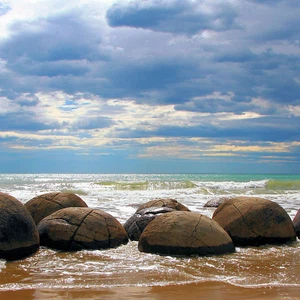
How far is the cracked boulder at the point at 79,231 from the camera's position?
304 inches

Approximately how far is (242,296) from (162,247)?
7.93ft

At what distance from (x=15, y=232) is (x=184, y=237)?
2.99 metres

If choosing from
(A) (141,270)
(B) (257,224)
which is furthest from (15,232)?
(B) (257,224)

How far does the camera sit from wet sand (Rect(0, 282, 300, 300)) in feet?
15.8

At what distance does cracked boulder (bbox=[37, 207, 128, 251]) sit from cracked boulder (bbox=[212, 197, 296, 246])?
2.41 m

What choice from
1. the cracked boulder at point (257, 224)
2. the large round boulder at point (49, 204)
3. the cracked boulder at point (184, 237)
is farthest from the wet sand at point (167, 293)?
the large round boulder at point (49, 204)

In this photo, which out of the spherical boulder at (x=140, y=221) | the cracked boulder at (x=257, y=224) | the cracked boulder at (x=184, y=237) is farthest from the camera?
the spherical boulder at (x=140, y=221)

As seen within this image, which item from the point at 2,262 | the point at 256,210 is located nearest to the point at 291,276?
the point at 256,210

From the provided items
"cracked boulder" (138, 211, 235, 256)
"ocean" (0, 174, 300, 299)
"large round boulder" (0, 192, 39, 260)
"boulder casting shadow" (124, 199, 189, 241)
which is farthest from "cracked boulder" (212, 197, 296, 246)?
"large round boulder" (0, 192, 39, 260)

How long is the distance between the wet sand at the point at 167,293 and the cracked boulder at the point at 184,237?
171cm

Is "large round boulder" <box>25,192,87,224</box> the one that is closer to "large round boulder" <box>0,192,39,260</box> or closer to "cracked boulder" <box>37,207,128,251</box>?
"cracked boulder" <box>37,207,128,251</box>

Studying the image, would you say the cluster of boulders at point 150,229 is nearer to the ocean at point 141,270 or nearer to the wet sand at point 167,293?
the ocean at point 141,270

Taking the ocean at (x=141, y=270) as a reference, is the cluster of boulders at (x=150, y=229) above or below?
above

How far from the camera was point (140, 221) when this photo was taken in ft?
Answer: 29.6
